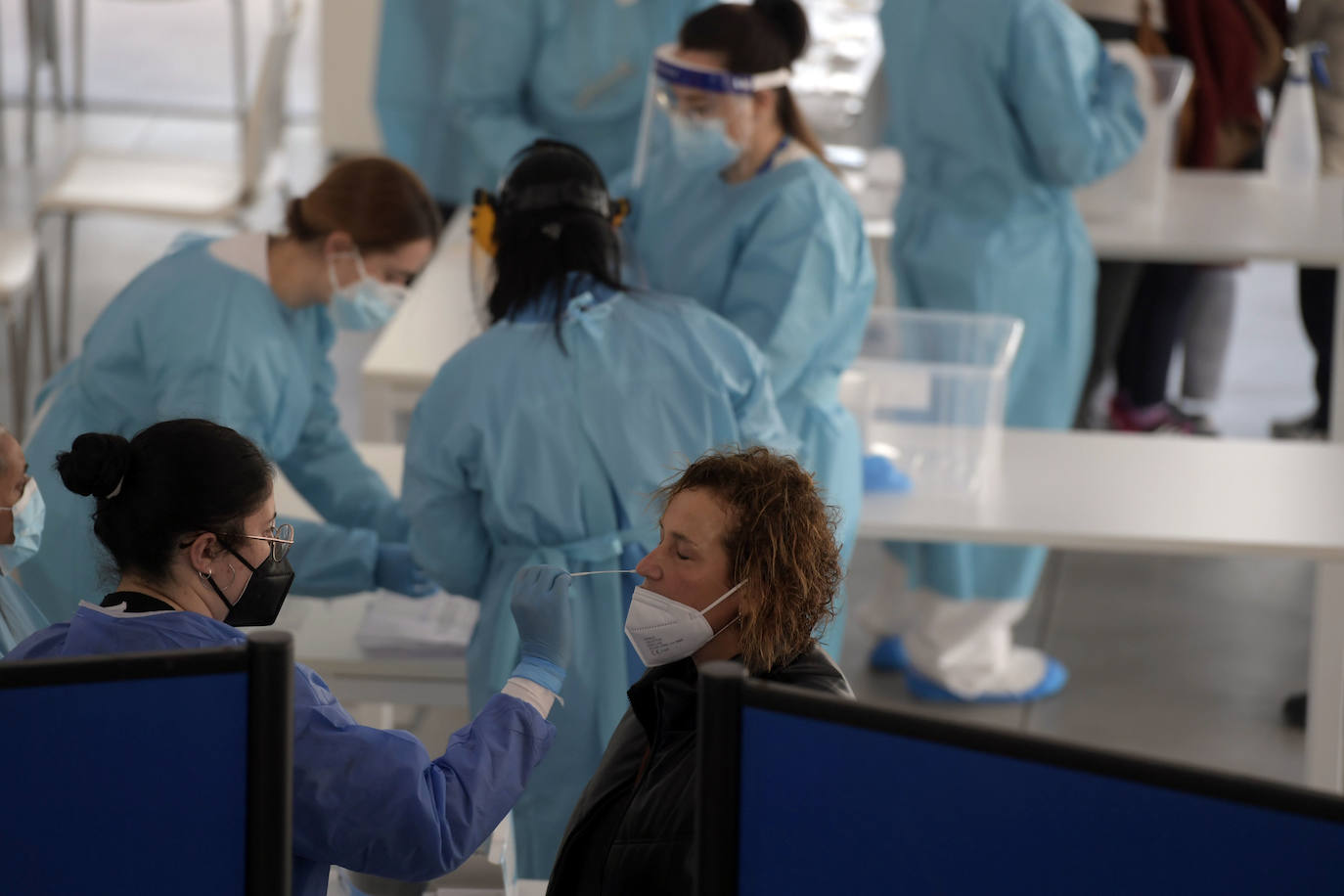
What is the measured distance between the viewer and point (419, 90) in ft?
15.1

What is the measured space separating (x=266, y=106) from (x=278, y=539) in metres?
3.37

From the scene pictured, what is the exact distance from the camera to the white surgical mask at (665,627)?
156cm

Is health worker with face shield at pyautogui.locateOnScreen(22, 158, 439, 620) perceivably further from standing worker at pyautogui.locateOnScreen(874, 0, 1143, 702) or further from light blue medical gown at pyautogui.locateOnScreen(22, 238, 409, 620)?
standing worker at pyautogui.locateOnScreen(874, 0, 1143, 702)

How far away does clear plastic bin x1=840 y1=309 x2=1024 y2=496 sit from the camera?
2752 millimetres

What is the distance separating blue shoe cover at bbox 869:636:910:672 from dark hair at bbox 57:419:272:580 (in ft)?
8.15

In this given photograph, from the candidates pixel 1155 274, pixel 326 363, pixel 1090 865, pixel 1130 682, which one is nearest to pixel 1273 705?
pixel 1130 682

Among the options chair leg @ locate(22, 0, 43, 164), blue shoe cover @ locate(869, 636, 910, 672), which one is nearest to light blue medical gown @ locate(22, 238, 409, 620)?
blue shoe cover @ locate(869, 636, 910, 672)

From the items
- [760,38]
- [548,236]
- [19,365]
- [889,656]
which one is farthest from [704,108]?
[19,365]

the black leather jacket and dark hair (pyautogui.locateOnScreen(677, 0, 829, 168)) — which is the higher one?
dark hair (pyautogui.locateOnScreen(677, 0, 829, 168))

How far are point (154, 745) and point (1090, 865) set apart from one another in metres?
0.61

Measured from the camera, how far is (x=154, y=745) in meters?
1.05

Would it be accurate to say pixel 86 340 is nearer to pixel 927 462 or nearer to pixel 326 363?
pixel 326 363

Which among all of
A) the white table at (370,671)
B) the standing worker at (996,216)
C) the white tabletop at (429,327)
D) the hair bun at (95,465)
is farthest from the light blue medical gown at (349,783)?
the standing worker at (996,216)

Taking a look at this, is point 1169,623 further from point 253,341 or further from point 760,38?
point 253,341
